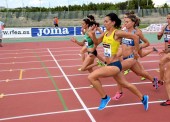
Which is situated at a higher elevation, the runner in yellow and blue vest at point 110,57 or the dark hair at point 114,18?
the dark hair at point 114,18

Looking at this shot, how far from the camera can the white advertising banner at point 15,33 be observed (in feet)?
75.2

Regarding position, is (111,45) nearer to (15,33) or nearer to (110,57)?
(110,57)

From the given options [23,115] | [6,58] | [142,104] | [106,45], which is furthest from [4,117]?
[6,58]

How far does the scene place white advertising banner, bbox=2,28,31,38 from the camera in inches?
902

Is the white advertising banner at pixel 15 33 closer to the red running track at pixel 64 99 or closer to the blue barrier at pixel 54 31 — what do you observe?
the blue barrier at pixel 54 31

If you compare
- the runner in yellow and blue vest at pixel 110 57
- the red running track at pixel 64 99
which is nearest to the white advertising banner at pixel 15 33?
the red running track at pixel 64 99

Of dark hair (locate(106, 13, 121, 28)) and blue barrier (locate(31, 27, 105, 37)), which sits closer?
dark hair (locate(106, 13, 121, 28))

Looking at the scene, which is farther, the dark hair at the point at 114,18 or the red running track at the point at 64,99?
the red running track at the point at 64,99

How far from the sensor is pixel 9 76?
375 inches

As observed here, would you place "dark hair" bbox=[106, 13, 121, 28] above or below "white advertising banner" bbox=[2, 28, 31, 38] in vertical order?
above

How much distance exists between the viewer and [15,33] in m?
23.2

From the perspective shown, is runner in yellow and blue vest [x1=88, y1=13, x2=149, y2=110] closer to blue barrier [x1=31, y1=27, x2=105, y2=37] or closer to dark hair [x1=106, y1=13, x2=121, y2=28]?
dark hair [x1=106, y1=13, x2=121, y2=28]

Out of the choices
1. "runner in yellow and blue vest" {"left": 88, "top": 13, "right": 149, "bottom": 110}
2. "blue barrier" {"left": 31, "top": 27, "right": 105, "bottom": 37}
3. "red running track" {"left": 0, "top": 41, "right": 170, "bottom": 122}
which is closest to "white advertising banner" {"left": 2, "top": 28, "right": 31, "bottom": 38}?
"blue barrier" {"left": 31, "top": 27, "right": 105, "bottom": 37}

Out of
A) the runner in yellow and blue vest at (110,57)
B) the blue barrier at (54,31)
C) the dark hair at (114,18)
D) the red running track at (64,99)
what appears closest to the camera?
the runner in yellow and blue vest at (110,57)
